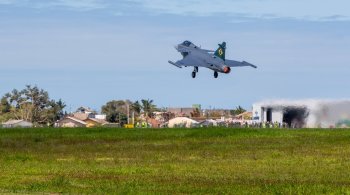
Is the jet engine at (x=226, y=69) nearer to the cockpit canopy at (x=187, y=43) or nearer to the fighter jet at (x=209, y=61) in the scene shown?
the fighter jet at (x=209, y=61)

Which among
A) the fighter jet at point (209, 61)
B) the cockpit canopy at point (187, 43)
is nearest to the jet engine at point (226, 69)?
the fighter jet at point (209, 61)

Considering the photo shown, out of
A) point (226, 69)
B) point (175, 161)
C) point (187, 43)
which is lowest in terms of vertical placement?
point (175, 161)

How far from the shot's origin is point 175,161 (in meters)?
60.4

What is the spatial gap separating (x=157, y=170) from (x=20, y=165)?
8305 millimetres

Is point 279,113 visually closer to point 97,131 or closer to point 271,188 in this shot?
point 97,131

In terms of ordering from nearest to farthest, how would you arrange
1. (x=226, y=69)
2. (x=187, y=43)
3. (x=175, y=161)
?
(x=175, y=161), (x=226, y=69), (x=187, y=43)

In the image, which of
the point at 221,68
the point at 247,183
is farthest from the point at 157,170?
the point at 221,68

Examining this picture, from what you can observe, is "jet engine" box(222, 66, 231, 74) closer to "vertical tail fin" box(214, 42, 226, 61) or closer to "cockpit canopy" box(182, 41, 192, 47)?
"vertical tail fin" box(214, 42, 226, 61)

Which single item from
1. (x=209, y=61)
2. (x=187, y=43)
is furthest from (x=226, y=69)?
(x=187, y=43)

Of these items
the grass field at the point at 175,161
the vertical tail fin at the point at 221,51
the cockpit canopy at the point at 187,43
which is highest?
the cockpit canopy at the point at 187,43

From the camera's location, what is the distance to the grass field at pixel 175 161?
43.3m

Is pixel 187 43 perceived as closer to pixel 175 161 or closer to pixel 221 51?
pixel 221 51

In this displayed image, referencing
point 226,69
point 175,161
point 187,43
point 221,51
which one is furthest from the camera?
point 187,43

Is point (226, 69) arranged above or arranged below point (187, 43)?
below
